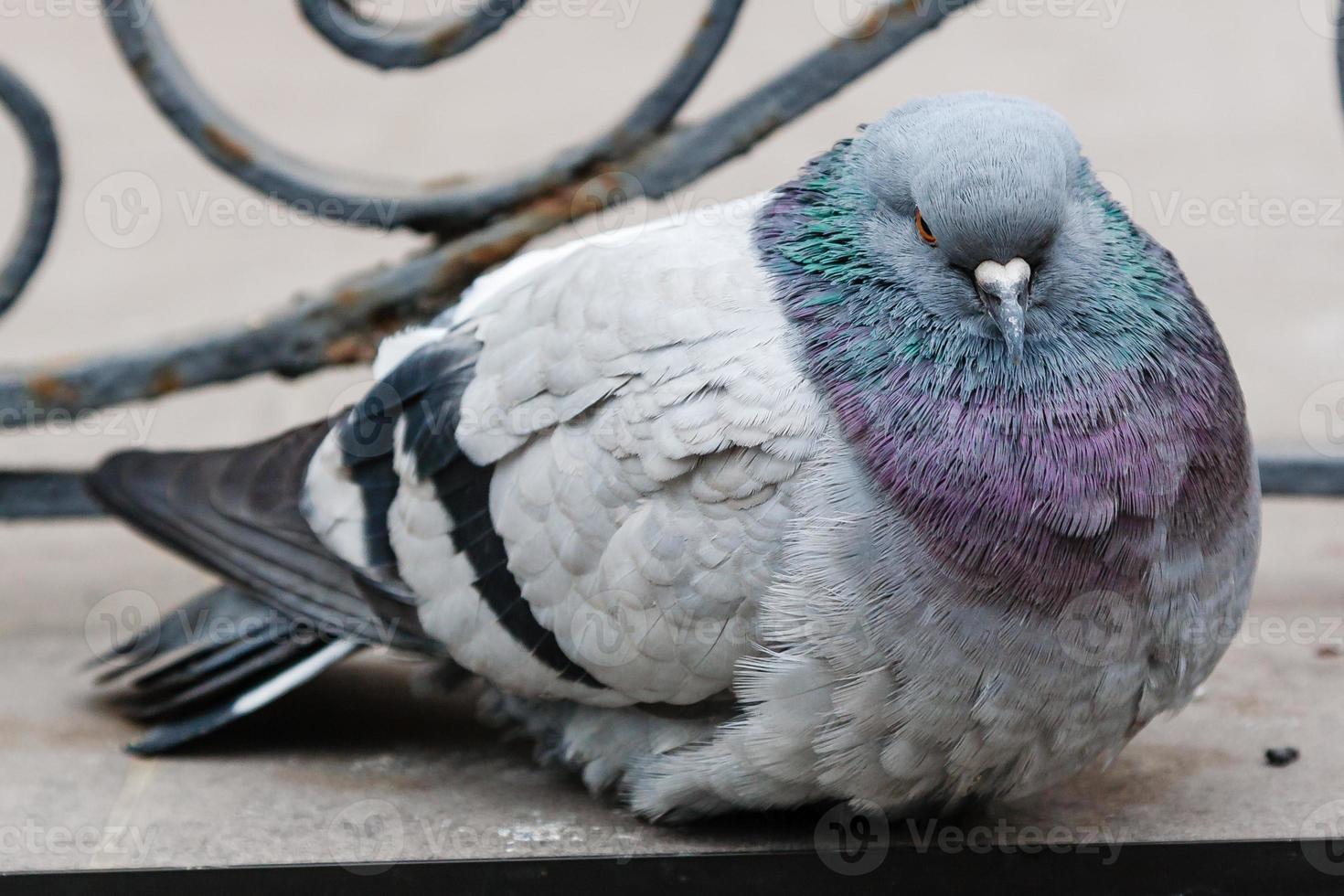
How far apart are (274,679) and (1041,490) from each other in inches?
62.2

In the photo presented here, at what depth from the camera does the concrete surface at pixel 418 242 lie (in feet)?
9.77

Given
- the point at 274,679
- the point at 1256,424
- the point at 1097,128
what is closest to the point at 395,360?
the point at 274,679

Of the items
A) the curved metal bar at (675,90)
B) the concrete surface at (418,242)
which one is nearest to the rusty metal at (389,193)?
the curved metal bar at (675,90)

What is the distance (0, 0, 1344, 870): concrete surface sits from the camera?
2977 millimetres

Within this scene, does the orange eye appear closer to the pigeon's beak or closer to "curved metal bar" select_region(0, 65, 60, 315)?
the pigeon's beak

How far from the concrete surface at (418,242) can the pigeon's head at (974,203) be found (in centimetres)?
99

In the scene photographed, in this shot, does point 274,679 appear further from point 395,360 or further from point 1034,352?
point 1034,352

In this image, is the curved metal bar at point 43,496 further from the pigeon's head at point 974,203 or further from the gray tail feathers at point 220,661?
the pigeon's head at point 974,203

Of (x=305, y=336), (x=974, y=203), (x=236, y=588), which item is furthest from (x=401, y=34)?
(x=974, y=203)

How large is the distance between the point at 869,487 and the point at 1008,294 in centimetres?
35

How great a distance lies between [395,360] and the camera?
10.4 ft

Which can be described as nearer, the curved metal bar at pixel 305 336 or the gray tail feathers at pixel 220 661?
the gray tail feathers at pixel 220 661

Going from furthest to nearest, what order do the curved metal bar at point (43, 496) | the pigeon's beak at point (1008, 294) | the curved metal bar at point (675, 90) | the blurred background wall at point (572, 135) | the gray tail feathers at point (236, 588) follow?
the blurred background wall at point (572, 135)
the curved metal bar at point (43, 496)
the curved metal bar at point (675, 90)
the gray tail feathers at point (236, 588)
the pigeon's beak at point (1008, 294)

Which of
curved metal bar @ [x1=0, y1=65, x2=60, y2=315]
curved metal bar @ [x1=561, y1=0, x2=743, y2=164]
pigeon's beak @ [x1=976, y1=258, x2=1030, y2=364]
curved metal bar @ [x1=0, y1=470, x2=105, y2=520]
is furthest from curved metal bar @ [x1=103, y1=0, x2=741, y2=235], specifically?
pigeon's beak @ [x1=976, y1=258, x2=1030, y2=364]
